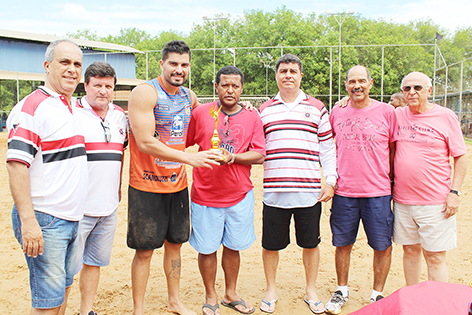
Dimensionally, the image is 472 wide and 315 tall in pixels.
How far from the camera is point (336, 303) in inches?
147

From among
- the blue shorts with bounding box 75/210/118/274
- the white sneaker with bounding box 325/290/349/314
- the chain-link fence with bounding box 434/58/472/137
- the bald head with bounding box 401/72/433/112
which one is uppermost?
the chain-link fence with bounding box 434/58/472/137

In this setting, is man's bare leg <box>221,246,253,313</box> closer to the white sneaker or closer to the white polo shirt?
the white sneaker

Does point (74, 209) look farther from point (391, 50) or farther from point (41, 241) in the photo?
point (391, 50)

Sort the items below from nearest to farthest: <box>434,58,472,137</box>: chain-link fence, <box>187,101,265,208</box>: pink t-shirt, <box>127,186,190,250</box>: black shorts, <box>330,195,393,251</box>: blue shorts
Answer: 1. <box>127,186,190,250</box>: black shorts
2. <box>187,101,265,208</box>: pink t-shirt
3. <box>330,195,393,251</box>: blue shorts
4. <box>434,58,472,137</box>: chain-link fence

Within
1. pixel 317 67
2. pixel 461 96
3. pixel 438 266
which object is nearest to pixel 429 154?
pixel 438 266

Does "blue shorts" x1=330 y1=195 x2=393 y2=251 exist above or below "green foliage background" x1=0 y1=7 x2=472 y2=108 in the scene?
below

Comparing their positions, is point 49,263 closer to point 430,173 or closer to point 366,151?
point 366,151

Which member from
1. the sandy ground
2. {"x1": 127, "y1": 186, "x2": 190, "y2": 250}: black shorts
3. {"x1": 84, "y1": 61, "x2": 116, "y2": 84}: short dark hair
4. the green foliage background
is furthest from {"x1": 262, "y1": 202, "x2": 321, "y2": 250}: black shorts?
the green foliage background

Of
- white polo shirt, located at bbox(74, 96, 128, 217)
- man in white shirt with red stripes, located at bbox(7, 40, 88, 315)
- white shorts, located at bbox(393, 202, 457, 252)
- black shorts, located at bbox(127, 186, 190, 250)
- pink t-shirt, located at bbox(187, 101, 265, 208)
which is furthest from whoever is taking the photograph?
pink t-shirt, located at bbox(187, 101, 265, 208)

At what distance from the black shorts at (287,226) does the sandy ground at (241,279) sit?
67cm

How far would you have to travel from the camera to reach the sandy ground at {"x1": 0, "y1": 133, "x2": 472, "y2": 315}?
3848 millimetres

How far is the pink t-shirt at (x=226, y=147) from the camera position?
3578 mm

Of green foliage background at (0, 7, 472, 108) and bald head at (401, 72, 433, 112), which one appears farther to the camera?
green foliage background at (0, 7, 472, 108)

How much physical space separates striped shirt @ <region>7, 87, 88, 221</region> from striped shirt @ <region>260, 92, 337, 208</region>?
6.15 ft
